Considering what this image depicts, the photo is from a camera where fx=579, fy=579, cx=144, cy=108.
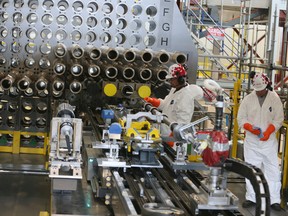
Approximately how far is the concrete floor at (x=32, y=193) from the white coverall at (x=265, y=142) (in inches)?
9.5

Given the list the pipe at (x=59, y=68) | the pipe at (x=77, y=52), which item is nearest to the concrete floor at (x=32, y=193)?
the pipe at (x=59, y=68)

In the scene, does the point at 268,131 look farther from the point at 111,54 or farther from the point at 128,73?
the point at 111,54

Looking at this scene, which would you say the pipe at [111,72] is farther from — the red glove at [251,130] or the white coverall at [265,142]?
the red glove at [251,130]

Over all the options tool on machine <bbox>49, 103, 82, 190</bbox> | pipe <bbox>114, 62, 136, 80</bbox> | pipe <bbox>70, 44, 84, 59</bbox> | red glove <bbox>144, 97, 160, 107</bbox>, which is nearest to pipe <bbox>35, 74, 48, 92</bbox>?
pipe <bbox>70, 44, 84, 59</bbox>

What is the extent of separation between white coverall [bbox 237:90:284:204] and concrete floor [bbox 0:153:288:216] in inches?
9.5

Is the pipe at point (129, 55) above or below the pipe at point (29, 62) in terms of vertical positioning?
above

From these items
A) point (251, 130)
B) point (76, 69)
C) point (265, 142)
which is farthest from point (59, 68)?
point (265, 142)

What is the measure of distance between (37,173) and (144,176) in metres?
2.48

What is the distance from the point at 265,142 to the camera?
534 cm

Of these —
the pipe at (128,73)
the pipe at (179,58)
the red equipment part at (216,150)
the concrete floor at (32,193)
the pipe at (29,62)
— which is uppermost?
the pipe at (179,58)

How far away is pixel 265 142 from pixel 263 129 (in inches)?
4.8

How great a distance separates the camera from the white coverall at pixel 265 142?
527 centimetres

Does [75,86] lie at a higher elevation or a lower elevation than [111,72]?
lower

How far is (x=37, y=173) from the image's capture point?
607 centimetres
